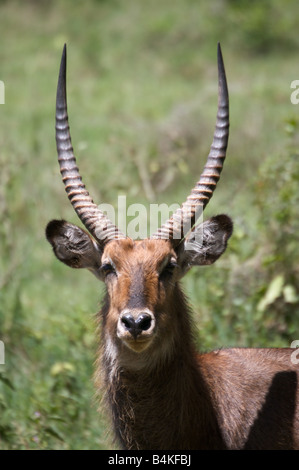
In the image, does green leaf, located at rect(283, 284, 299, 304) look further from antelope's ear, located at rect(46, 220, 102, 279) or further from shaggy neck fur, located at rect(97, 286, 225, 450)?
antelope's ear, located at rect(46, 220, 102, 279)

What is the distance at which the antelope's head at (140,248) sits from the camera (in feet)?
13.8

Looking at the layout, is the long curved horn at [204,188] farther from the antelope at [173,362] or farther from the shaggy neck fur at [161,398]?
the shaggy neck fur at [161,398]

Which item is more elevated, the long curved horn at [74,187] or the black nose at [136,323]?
the long curved horn at [74,187]

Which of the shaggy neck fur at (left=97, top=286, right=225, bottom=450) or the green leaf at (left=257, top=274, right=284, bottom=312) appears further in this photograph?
the green leaf at (left=257, top=274, right=284, bottom=312)

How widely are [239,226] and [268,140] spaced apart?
4.89m

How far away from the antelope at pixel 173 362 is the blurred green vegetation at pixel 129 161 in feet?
1.68

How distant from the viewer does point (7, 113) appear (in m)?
14.8

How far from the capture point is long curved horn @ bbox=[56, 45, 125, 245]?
4.68m

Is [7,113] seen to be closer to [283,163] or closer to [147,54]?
[147,54]

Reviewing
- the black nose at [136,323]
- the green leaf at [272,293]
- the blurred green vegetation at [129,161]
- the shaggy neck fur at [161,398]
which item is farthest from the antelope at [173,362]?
the green leaf at [272,293]

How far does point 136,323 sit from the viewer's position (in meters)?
4.03

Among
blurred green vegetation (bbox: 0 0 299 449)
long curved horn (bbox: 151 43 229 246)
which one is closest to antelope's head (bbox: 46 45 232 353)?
long curved horn (bbox: 151 43 229 246)

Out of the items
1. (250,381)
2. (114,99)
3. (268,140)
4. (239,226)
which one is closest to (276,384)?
(250,381)

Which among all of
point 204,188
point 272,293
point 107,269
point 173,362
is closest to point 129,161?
point 272,293
